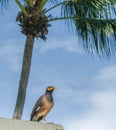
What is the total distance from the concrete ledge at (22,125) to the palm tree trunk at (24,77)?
289cm

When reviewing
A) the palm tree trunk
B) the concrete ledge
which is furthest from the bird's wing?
the concrete ledge

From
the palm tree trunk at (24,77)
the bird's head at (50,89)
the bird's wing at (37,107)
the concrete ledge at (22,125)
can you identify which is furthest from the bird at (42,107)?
the concrete ledge at (22,125)

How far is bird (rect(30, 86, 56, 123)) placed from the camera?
13.7m

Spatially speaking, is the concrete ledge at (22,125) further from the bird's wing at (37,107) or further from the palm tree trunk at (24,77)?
the palm tree trunk at (24,77)

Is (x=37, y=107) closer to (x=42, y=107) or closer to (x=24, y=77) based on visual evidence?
(x=42, y=107)

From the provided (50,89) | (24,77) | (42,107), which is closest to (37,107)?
(42,107)

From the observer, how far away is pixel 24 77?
1456 centimetres

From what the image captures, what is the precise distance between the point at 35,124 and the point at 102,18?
216 inches

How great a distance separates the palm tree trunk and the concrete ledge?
289 cm

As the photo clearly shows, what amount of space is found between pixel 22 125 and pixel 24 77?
13.0 ft

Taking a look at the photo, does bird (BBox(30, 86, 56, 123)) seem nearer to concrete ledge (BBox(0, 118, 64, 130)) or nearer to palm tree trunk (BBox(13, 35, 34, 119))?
palm tree trunk (BBox(13, 35, 34, 119))

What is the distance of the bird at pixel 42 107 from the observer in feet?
44.9

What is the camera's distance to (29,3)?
50.1 ft

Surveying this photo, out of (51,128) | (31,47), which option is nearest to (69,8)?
(31,47)
